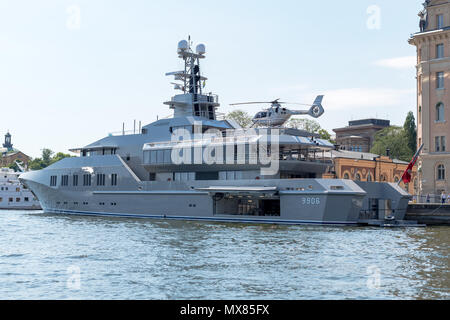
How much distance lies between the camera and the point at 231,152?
36906 mm

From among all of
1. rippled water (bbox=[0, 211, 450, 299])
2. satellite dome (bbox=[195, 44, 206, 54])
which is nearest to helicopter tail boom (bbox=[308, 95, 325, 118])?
rippled water (bbox=[0, 211, 450, 299])

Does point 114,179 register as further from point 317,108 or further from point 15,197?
point 15,197

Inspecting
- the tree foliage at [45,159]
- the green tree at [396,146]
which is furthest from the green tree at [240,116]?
the tree foliage at [45,159]

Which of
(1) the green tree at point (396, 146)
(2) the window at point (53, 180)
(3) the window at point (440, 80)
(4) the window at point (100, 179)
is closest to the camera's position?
(4) the window at point (100, 179)

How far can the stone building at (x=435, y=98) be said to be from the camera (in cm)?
5116

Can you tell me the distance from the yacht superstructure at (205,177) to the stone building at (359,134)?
Answer: 220ft

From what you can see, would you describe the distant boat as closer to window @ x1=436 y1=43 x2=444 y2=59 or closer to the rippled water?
the rippled water

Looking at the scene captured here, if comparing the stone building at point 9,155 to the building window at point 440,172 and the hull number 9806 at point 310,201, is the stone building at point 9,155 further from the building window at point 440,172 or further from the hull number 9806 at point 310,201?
the hull number 9806 at point 310,201

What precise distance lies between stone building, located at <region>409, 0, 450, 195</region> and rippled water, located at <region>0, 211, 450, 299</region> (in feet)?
80.9

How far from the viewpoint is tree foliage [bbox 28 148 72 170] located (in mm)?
133000

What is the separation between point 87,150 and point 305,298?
1540 inches

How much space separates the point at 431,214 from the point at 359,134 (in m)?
78.1

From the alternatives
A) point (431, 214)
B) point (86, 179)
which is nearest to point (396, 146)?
point (431, 214)

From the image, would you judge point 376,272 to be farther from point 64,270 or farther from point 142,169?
point 142,169
